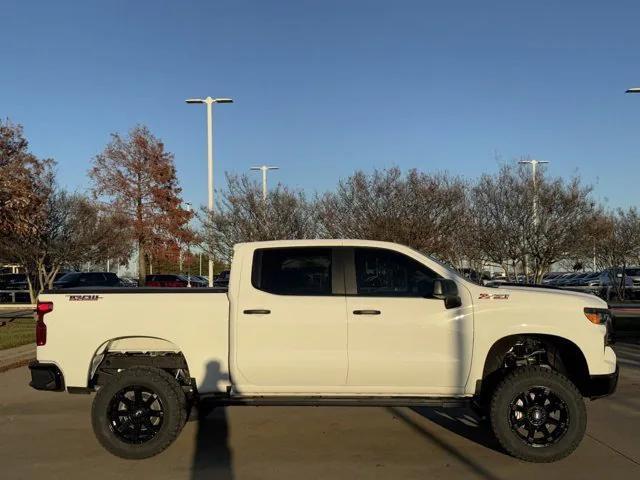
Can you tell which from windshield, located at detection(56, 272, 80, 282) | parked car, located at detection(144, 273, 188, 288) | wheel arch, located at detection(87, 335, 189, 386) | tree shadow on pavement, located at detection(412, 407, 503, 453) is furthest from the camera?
parked car, located at detection(144, 273, 188, 288)

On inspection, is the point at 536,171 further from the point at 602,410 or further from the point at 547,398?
the point at 547,398

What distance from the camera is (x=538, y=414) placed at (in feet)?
18.4

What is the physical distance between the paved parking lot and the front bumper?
55cm

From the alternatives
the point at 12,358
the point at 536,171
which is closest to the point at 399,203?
the point at 536,171

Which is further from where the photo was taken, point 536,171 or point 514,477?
point 536,171

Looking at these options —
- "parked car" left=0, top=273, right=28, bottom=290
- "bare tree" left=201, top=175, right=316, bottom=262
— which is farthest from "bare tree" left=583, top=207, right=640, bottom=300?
"parked car" left=0, top=273, right=28, bottom=290

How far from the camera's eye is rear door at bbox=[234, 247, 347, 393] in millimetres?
5664

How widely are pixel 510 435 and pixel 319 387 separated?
5.84 ft

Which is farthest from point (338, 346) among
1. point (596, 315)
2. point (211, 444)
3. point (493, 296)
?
point (596, 315)

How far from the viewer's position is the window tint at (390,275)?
584 centimetres

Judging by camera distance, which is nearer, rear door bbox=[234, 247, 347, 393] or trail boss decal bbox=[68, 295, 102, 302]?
rear door bbox=[234, 247, 347, 393]

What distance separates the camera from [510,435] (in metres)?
5.56

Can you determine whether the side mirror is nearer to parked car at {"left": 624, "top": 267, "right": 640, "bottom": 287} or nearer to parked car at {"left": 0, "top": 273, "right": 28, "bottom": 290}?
parked car at {"left": 624, "top": 267, "right": 640, "bottom": 287}

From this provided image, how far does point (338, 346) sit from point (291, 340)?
44cm
